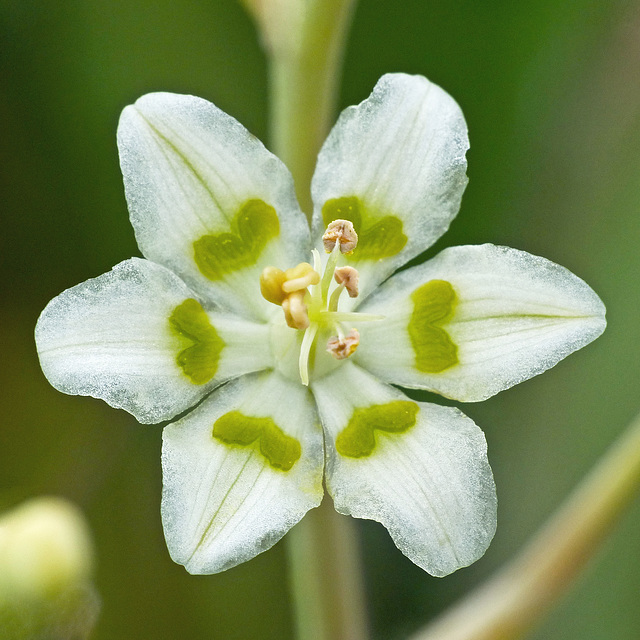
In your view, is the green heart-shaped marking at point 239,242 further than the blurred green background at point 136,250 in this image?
No

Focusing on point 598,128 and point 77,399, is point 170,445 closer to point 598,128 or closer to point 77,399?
point 77,399

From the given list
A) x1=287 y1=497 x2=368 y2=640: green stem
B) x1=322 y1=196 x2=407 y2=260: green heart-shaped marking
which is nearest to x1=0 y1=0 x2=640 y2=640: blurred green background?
x1=287 y1=497 x2=368 y2=640: green stem

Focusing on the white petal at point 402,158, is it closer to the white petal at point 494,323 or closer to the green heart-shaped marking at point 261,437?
the white petal at point 494,323

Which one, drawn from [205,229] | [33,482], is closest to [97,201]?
[33,482]

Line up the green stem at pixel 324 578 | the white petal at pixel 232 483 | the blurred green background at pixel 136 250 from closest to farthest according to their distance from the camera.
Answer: the white petal at pixel 232 483, the green stem at pixel 324 578, the blurred green background at pixel 136 250

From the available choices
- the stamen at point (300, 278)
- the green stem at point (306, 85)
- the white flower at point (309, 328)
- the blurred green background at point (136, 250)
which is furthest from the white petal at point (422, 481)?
the blurred green background at point (136, 250)

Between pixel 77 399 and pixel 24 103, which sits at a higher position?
pixel 24 103

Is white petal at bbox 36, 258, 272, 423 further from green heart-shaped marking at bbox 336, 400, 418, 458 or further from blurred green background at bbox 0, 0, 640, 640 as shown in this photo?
blurred green background at bbox 0, 0, 640, 640
